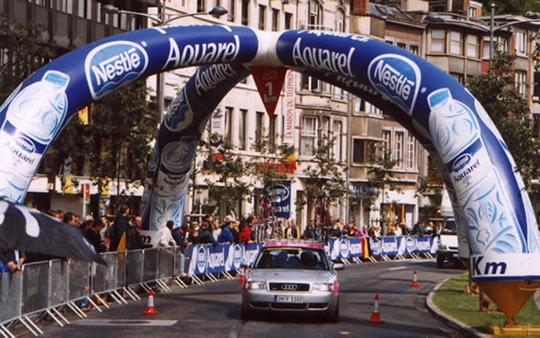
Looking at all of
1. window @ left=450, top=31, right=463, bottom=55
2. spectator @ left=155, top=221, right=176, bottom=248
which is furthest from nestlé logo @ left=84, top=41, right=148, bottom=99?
window @ left=450, top=31, right=463, bottom=55

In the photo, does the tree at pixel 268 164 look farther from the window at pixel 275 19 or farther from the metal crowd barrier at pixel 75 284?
the metal crowd barrier at pixel 75 284

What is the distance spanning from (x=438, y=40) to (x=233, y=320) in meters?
67.0

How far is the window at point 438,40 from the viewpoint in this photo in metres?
91.4

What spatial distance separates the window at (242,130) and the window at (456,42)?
26317mm

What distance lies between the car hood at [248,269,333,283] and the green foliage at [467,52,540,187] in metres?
12.3

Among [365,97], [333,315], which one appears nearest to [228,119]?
[365,97]

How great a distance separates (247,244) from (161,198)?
26.6 ft

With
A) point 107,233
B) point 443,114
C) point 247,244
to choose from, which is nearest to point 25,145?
point 443,114

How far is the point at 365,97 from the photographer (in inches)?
1216

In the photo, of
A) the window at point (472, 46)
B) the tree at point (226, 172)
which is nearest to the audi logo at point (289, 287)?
the tree at point (226, 172)

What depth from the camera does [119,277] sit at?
98.5 feet

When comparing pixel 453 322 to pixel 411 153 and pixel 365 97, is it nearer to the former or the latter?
pixel 365 97

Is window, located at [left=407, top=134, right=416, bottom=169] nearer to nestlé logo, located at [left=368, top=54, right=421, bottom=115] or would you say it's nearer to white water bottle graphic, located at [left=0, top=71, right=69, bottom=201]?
nestlé logo, located at [left=368, top=54, right=421, bottom=115]

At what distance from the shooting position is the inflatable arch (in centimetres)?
2453
